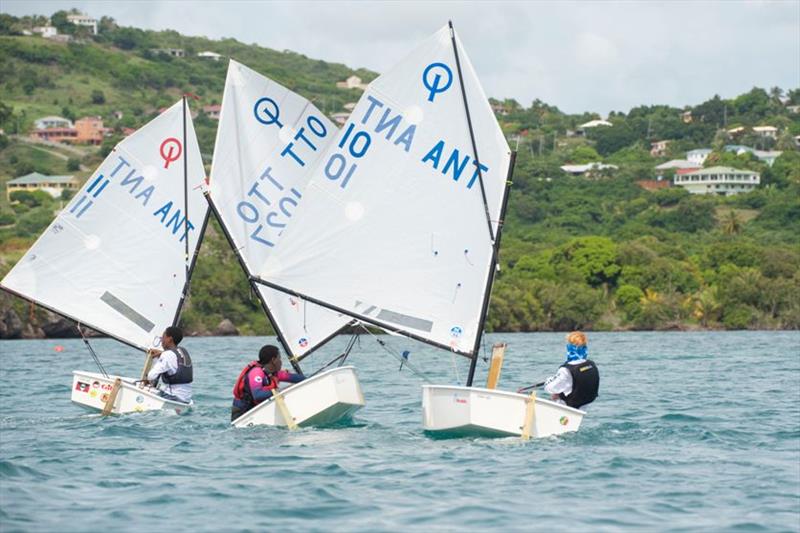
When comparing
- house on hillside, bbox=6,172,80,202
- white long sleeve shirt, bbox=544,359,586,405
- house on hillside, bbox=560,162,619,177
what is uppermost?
house on hillside, bbox=560,162,619,177

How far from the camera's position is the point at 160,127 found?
103 ft

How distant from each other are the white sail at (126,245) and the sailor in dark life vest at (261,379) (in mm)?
7478

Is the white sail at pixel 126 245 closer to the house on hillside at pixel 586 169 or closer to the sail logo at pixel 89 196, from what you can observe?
the sail logo at pixel 89 196

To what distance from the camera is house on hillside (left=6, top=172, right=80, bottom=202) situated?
157 metres

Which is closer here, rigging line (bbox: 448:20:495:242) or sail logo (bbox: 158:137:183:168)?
rigging line (bbox: 448:20:495:242)

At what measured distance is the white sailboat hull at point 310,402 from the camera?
22984 millimetres

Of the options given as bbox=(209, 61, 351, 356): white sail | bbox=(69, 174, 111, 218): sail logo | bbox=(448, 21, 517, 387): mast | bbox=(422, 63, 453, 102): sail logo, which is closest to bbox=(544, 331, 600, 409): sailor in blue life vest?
bbox=(448, 21, 517, 387): mast

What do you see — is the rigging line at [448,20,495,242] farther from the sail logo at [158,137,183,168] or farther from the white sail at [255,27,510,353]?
the sail logo at [158,137,183,168]

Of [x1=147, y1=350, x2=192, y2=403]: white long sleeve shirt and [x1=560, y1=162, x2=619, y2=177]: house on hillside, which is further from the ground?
[x1=560, y1=162, x2=619, y2=177]: house on hillside

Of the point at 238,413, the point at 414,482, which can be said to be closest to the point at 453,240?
the point at 238,413

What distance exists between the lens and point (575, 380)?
22531 mm

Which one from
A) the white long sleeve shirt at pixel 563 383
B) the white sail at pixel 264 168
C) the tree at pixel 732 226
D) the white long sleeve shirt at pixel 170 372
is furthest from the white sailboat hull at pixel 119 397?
the tree at pixel 732 226

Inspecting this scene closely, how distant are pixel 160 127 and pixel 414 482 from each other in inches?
590

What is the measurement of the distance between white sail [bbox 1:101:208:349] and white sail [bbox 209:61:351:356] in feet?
6.00
